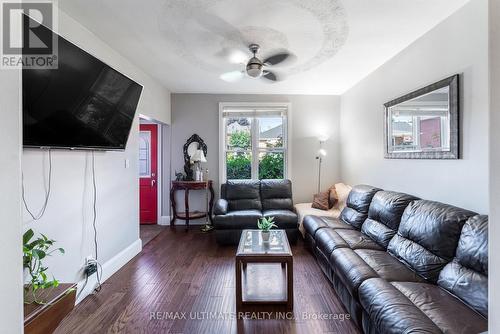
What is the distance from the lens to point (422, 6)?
204cm

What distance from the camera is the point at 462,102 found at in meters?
2.07

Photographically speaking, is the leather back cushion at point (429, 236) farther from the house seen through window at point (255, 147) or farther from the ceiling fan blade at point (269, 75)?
the house seen through window at point (255, 147)

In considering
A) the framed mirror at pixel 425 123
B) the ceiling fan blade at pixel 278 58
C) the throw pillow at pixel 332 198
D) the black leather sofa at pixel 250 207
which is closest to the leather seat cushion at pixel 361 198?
the framed mirror at pixel 425 123

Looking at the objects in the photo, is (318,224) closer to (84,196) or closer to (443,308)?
(443,308)

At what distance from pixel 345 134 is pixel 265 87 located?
173cm

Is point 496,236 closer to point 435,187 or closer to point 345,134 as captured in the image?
point 435,187

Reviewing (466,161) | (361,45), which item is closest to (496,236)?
(466,161)

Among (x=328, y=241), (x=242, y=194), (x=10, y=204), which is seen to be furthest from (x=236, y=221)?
(x=10, y=204)

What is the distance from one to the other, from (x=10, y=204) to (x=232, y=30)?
88.5 inches

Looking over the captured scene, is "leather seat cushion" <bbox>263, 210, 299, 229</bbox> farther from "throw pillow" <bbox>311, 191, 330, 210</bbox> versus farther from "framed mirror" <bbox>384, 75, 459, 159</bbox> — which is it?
"framed mirror" <bbox>384, 75, 459, 159</bbox>

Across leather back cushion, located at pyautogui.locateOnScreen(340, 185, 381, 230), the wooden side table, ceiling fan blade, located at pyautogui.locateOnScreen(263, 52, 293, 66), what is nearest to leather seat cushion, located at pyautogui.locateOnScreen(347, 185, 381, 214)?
leather back cushion, located at pyautogui.locateOnScreen(340, 185, 381, 230)

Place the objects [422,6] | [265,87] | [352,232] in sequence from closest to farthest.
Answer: [422,6]
[352,232]
[265,87]

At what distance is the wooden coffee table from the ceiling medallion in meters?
2.13

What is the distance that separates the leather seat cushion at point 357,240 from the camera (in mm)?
2541
